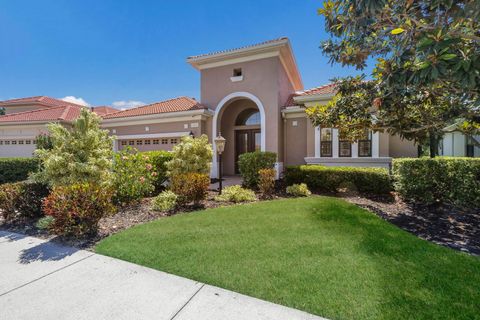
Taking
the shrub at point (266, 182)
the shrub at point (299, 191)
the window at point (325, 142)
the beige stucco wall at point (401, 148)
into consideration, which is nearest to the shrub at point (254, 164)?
the shrub at point (266, 182)

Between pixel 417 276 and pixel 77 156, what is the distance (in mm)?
7617

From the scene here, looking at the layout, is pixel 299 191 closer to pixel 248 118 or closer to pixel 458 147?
pixel 248 118

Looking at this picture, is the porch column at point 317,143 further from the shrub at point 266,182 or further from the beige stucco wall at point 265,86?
the shrub at point 266,182

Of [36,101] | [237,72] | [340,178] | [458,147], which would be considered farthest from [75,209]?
[36,101]

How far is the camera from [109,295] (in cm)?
287

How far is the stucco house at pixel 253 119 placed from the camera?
37.7ft

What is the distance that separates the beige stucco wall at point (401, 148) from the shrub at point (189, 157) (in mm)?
9301

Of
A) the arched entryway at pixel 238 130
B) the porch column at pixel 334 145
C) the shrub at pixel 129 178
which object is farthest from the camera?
the arched entryway at pixel 238 130

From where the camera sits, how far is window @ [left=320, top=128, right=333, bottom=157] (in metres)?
11.8

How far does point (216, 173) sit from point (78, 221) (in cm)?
893

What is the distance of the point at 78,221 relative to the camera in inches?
189

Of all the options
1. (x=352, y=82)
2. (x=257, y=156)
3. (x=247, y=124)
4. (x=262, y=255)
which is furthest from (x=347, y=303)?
(x=247, y=124)

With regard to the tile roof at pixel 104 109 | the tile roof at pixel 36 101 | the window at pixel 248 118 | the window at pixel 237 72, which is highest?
the tile roof at pixel 36 101

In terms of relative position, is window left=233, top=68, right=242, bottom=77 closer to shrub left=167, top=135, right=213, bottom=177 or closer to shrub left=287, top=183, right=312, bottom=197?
shrub left=167, top=135, right=213, bottom=177
